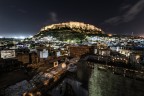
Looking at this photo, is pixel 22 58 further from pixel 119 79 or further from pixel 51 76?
pixel 119 79

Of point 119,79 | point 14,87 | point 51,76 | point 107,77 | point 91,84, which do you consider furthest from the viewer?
point 51,76

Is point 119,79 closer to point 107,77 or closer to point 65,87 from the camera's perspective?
point 107,77

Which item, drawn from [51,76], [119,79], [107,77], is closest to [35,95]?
[51,76]

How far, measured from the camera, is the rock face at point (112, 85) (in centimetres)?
1106

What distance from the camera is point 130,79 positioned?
446 inches

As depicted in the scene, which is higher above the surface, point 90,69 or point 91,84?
point 90,69

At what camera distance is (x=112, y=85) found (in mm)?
12625

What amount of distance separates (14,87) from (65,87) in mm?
6642

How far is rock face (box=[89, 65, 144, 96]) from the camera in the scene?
36.3 feet

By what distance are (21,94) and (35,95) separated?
64.2 inches

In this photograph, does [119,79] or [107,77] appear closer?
[119,79]

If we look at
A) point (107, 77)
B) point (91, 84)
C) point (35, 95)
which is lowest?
point (35, 95)

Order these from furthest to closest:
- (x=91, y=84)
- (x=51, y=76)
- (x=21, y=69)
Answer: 1. (x=21, y=69)
2. (x=51, y=76)
3. (x=91, y=84)

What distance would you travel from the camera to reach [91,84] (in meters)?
14.4
